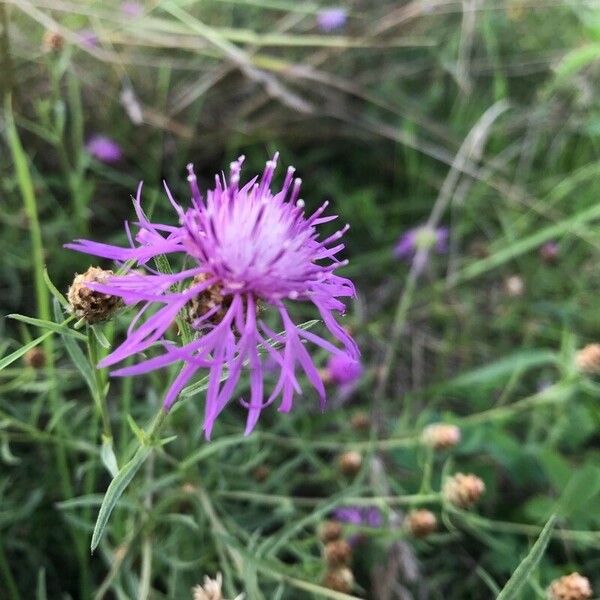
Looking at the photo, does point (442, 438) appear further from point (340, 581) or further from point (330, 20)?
point (330, 20)

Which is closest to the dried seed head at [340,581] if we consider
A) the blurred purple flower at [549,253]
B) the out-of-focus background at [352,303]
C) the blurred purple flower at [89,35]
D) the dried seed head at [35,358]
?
the out-of-focus background at [352,303]

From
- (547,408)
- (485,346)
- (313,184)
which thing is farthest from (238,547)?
(313,184)

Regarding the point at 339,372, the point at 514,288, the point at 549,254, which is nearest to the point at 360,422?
the point at 339,372

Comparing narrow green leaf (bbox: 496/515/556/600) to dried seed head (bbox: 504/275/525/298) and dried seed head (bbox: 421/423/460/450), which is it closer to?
dried seed head (bbox: 421/423/460/450)

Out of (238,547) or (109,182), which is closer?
(238,547)

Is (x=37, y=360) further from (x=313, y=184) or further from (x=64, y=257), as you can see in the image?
(x=313, y=184)

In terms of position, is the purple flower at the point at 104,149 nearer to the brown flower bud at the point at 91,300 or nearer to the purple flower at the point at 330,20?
the purple flower at the point at 330,20
